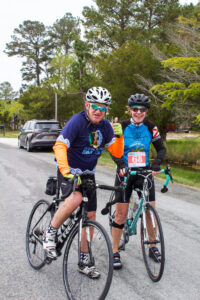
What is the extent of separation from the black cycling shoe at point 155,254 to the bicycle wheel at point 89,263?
792mm

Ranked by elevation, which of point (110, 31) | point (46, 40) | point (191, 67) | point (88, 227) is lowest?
point (88, 227)

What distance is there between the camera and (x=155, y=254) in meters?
3.60

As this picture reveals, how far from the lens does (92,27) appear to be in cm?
3622

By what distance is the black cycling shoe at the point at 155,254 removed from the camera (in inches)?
140

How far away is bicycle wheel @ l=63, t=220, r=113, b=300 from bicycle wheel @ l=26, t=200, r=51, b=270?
72 centimetres

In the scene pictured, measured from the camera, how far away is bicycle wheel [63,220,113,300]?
2875 millimetres

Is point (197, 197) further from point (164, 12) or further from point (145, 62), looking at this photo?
point (164, 12)

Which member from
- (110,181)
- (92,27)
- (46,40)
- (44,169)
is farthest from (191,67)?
(46,40)

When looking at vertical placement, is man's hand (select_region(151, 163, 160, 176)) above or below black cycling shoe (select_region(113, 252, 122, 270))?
above

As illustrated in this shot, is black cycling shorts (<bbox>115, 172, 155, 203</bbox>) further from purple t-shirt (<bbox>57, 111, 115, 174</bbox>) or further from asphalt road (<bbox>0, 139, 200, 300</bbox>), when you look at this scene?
asphalt road (<bbox>0, 139, 200, 300</bbox>)

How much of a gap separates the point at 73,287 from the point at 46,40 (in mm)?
59053

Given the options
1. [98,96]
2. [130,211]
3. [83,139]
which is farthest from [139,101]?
[130,211]

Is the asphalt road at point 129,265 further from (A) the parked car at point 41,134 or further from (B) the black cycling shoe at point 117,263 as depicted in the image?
(A) the parked car at point 41,134

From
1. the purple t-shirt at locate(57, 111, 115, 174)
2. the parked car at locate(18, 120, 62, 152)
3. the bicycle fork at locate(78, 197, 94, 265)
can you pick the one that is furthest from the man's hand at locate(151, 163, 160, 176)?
the parked car at locate(18, 120, 62, 152)
